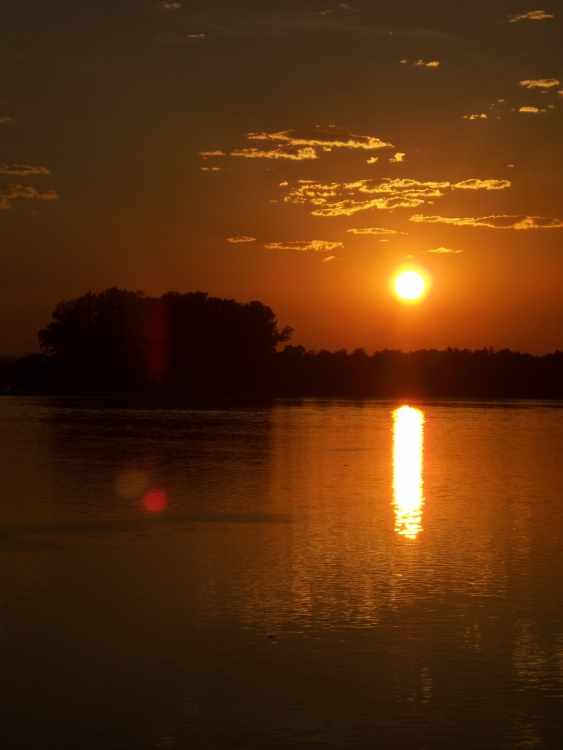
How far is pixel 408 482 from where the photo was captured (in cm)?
2114

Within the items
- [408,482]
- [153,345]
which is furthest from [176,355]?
[408,482]

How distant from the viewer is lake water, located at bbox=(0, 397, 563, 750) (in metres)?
6.65

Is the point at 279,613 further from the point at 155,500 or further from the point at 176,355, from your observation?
the point at 176,355

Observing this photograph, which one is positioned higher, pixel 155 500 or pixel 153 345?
pixel 153 345

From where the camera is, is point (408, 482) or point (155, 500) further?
point (408, 482)

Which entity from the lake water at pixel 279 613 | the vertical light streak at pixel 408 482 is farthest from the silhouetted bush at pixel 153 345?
the lake water at pixel 279 613

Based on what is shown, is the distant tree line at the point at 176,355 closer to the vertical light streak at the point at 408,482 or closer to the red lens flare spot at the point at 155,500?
the vertical light streak at the point at 408,482

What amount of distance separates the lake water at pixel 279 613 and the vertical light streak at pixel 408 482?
0.10 meters

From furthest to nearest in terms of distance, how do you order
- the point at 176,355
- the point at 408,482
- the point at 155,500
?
the point at 176,355
the point at 408,482
the point at 155,500

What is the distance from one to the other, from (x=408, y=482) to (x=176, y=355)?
93.6m

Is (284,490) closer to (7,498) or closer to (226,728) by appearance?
(7,498)

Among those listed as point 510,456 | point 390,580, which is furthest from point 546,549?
point 510,456

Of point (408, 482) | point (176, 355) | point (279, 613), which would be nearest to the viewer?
point (279, 613)

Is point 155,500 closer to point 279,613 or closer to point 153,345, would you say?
point 279,613
